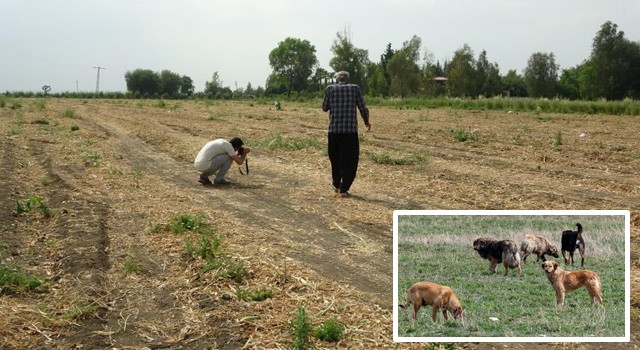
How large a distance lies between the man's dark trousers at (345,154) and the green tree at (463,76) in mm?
49603

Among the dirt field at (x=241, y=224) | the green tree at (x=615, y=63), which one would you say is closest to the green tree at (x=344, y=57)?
the green tree at (x=615, y=63)

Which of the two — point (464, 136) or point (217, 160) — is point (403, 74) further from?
point (217, 160)

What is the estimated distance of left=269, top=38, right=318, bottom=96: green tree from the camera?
3103 inches

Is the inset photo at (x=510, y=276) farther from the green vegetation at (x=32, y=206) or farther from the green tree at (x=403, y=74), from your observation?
the green tree at (x=403, y=74)

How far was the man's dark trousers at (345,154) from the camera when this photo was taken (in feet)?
26.3

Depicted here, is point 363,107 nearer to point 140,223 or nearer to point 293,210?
point 293,210

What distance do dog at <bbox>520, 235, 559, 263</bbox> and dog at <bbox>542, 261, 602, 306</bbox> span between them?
0.09 feet

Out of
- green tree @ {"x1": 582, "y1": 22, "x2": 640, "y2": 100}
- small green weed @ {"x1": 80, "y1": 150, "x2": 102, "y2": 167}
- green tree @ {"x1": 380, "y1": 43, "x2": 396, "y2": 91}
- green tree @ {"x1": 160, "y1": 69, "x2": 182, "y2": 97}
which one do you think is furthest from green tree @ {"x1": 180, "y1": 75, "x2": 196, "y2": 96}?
small green weed @ {"x1": 80, "y1": 150, "x2": 102, "y2": 167}

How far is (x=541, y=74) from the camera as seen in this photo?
63.2 meters

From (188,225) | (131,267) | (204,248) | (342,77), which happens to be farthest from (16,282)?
(342,77)

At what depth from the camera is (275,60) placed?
81.6 metres

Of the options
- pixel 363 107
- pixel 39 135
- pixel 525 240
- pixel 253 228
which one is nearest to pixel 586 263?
pixel 525 240

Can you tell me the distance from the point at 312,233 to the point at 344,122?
2163 mm

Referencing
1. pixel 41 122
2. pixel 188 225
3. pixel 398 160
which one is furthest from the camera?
pixel 41 122
